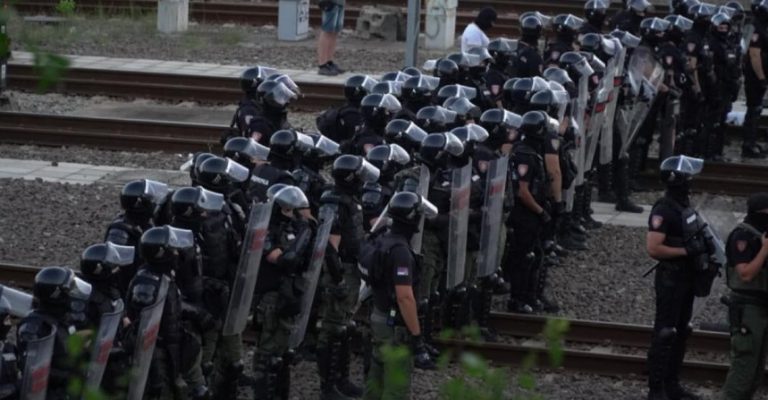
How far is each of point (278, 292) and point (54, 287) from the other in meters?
2.21

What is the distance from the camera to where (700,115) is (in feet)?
60.7

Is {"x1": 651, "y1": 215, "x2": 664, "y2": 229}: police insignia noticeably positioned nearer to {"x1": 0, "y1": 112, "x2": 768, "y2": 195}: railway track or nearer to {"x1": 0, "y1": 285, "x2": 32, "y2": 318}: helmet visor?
{"x1": 0, "y1": 285, "x2": 32, "y2": 318}: helmet visor

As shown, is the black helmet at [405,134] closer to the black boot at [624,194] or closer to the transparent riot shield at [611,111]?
the transparent riot shield at [611,111]

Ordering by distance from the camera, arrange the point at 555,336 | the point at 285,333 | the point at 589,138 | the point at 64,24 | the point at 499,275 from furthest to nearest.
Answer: the point at 64,24, the point at 589,138, the point at 499,275, the point at 285,333, the point at 555,336

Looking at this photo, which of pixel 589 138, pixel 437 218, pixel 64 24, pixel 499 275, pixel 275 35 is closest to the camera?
pixel 437 218

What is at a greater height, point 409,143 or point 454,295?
point 409,143

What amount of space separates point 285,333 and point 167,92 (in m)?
11.0

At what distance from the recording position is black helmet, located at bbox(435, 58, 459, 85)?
15.2 meters

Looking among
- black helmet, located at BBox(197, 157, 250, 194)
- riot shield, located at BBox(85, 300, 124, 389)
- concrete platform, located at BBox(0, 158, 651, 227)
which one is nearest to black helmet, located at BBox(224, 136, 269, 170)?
black helmet, located at BBox(197, 157, 250, 194)

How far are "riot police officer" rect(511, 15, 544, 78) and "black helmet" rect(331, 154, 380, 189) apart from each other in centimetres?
578

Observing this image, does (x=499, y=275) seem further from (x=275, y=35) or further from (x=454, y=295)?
(x=275, y=35)

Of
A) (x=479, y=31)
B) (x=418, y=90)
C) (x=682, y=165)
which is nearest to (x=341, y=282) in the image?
(x=682, y=165)

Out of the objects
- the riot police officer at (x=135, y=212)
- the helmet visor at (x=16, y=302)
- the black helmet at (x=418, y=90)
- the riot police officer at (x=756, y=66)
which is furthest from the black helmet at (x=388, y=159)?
the riot police officer at (x=756, y=66)

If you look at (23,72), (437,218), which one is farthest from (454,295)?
(23,72)
